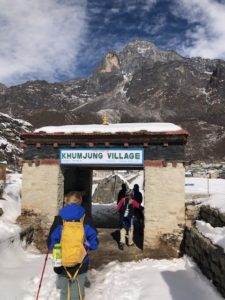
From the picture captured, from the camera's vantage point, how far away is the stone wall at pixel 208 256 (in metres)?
6.36

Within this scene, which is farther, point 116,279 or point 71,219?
point 116,279

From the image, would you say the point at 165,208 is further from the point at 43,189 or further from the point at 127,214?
the point at 43,189

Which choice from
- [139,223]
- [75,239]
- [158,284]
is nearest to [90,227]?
[75,239]

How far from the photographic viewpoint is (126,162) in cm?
1131

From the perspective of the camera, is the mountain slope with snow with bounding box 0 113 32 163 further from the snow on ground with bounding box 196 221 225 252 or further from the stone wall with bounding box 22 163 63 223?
the snow on ground with bounding box 196 221 225 252

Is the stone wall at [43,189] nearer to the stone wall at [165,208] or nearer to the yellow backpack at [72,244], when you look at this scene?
the stone wall at [165,208]

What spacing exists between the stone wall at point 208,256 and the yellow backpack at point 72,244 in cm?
276

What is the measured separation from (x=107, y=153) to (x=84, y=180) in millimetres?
5465

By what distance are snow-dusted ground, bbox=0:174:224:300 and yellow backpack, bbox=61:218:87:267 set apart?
1.97m

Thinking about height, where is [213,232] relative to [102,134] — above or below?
below

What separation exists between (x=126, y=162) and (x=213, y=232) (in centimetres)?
404

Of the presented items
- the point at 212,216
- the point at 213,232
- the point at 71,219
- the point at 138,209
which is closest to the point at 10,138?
the point at 138,209

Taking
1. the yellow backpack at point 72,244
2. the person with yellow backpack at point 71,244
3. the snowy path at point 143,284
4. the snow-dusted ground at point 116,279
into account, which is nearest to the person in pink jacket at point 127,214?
the snow-dusted ground at point 116,279

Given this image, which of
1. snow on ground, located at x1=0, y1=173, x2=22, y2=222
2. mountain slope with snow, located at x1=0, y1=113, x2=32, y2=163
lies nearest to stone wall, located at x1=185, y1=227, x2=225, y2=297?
snow on ground, located at x1=0, y1=173, x2=22, y2=222
